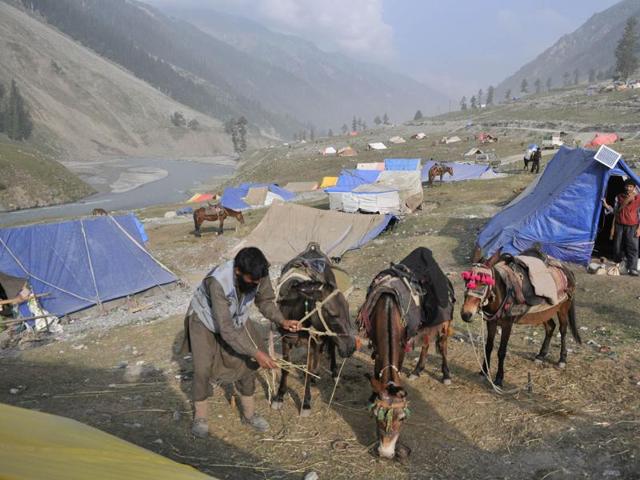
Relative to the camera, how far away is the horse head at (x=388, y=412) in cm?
432

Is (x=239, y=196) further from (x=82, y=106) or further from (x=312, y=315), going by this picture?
(x=82, y=106)

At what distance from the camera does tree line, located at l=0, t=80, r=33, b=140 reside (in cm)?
8862

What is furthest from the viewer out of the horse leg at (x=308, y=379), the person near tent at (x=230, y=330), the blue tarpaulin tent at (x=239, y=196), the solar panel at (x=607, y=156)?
the blue tarpaulin tent at (x=239, y=196)

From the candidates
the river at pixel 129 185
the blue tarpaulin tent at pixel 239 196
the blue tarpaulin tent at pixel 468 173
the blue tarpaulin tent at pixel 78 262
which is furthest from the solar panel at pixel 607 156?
the river at pixel 129 185

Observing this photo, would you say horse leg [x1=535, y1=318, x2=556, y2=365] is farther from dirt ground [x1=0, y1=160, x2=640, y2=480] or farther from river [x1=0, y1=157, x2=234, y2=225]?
river [x1=0, y1=157, x2=234, y2=225]

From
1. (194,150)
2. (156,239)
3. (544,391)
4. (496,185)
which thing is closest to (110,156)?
(194,150)

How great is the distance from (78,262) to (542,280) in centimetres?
1245

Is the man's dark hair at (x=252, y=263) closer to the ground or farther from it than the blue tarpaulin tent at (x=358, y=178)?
closer to the ground

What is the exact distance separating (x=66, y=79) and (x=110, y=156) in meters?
31.2

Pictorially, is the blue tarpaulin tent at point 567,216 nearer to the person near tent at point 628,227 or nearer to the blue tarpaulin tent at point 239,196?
the person near tent at point 628,227

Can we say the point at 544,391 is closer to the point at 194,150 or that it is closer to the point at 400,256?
A: the point at 400,256

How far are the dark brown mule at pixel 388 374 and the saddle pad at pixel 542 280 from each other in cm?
225

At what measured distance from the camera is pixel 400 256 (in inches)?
603

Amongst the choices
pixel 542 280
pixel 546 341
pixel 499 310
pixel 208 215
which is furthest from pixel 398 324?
pixel 208 215
